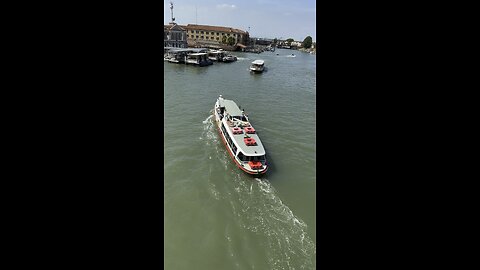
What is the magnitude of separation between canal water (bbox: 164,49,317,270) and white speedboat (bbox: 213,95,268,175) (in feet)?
1.63

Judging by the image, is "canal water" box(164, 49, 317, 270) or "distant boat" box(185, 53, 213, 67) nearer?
"canal water" box(164, 49, 317, 270)

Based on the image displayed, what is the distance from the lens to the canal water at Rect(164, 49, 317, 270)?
31.4 ft

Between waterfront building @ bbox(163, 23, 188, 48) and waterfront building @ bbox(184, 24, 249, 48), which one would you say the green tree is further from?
waterfront building @ bbox(163, 23, 188, 48)

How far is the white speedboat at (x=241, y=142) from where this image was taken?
1434 cm

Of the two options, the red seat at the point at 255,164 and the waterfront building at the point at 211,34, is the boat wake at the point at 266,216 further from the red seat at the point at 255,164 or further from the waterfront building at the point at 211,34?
the waterfront building at the point at 211,34

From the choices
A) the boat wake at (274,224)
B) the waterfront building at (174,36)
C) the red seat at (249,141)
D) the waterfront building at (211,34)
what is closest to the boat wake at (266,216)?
the boat wake at (274,224)

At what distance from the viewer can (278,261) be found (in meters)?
9.34

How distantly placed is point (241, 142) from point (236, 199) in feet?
13.2

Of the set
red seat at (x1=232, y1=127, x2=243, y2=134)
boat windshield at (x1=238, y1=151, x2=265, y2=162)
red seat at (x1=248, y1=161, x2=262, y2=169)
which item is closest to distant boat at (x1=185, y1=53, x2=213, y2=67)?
red seat at (x1=232, y1=127, x2=243, y2=134)
